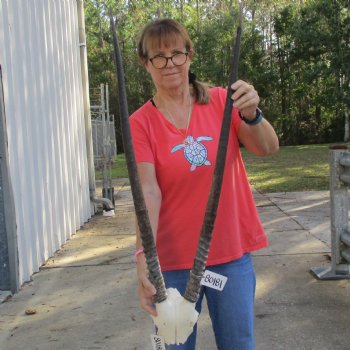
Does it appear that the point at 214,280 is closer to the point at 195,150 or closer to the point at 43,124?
the point at 195,150

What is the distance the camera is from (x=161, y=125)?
218 cm

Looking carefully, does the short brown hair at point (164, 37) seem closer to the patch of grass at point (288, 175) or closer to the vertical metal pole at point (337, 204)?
the vertical metal pole at point (337, 204)

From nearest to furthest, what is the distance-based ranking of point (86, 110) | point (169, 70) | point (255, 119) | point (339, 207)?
point (255, 119), point (169, 70), point (339, 207), point (86, 110)

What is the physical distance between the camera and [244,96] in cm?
187

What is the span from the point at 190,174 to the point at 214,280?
46cm

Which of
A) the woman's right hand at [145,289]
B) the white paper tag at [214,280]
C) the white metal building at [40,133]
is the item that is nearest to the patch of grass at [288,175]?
the white metal building at [40,133]

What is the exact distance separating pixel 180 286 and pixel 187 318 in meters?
Answer: 0.36

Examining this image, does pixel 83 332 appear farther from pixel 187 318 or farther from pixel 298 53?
pixel 298 53

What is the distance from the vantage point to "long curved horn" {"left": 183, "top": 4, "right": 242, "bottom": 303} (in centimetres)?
177

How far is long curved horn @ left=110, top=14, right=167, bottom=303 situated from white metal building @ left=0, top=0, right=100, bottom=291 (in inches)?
133

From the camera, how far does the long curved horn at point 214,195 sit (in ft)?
5.79

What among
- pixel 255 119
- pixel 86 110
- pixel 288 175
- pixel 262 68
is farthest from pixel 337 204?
pixel 262 68

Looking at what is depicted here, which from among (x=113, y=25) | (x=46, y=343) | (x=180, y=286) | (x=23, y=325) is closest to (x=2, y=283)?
(x=23, y=325)

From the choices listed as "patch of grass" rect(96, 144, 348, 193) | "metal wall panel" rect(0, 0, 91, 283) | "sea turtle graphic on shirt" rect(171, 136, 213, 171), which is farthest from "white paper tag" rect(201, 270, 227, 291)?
"patch of grass" rect(96, 144, 348, 193)
